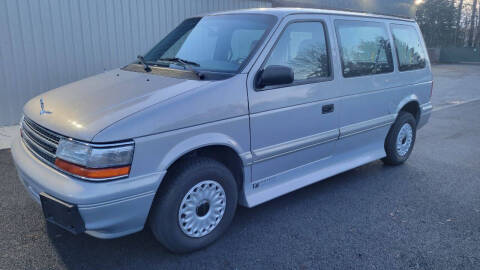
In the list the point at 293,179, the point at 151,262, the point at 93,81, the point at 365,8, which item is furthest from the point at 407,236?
the point at 365,8

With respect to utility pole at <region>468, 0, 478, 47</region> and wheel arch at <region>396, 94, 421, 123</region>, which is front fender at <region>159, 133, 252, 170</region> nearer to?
wheel arch at <region>396, 94, 421, 123</region>

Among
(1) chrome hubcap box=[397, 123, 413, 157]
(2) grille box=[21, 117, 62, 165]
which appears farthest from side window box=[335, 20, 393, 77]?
(2) grille box=[21, 117, 62, 165]

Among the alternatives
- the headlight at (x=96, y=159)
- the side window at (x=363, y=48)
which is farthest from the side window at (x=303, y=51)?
the headlight at (x=96, y=159)

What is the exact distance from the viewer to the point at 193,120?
2.91 metres

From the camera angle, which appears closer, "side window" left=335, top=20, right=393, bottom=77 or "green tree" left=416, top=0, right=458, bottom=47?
"side window" left=335, top=20, right=393, bottom=77

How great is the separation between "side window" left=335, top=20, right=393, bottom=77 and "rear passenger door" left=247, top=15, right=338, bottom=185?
0.88 feet

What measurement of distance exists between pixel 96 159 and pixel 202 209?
985mm

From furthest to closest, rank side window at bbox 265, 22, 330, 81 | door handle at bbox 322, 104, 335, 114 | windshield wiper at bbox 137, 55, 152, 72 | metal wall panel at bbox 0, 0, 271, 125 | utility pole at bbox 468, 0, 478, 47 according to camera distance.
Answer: utility pole at bbox 468, 0, 478, 47 < metal wall panel at bbox 0, 0, 271, 125 < door handle at bbox 322, 104, 335, 114 < windshield wiper at bbox 137, 55, 152, 72 < side window at bbox 265, 22, 330, 81

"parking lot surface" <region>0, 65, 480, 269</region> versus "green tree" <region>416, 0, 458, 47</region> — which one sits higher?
"green tree" <region>416, 0, 458, 47</region>

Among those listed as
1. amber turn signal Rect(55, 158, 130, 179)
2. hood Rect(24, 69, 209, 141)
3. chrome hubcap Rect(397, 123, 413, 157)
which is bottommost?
chrome hubcap Rect(397, 123, 413, 157)

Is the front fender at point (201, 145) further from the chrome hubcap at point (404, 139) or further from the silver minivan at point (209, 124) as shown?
the chrome hubcap at point (404, 139)

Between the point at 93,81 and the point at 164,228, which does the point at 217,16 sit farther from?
the point at 164,228

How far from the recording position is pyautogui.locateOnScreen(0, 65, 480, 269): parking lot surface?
3.02 metres

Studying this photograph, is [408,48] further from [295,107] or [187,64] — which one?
[187,64]
